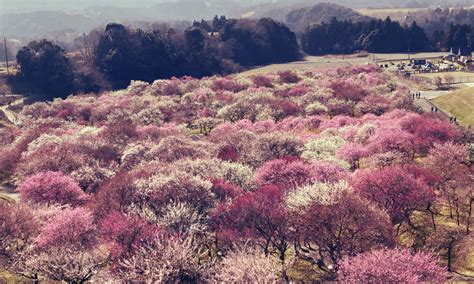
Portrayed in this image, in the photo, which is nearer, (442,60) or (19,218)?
(19,218)

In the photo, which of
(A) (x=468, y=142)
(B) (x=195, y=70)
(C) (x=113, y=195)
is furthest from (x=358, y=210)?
(B) (x=195, y=70)

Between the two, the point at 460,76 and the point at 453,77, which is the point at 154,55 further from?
the point at 460,76

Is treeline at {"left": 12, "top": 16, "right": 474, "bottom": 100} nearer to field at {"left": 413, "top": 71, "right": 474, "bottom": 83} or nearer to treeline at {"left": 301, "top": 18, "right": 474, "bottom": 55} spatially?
treeline at {"left": 301, "top": 18, "right": 474, "bottom": 55}

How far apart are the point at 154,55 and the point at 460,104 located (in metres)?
78.1

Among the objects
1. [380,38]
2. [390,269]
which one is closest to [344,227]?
[390,269]

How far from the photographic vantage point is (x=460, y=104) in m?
67.1

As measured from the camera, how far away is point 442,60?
125250mm

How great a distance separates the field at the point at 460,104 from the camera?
62.3m

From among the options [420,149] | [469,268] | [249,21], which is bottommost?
[469,268]

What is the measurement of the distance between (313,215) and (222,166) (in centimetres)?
1183

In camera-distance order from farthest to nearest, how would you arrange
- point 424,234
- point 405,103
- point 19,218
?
point 405,103
point 424,234
point 19,218

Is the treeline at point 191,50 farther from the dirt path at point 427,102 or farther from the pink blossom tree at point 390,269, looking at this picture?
the pink blossom tree at point 390,269

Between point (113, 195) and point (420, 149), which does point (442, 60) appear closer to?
point (420, 149)

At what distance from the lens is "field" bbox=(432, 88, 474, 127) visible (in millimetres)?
62281
